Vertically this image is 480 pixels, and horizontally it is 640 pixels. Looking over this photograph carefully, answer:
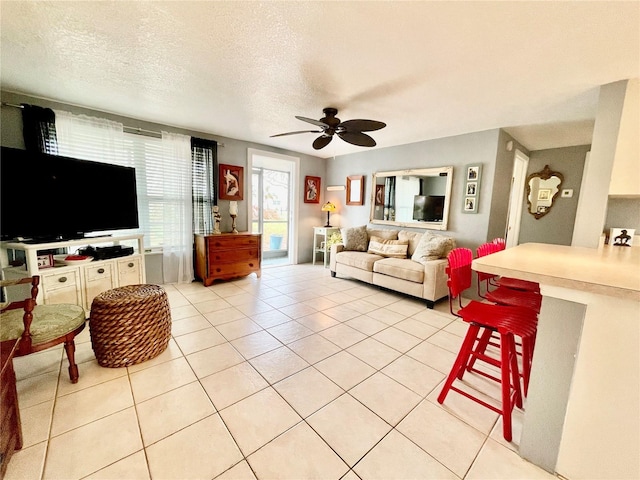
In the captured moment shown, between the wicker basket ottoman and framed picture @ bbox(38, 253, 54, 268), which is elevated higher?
framed picture @ bbox(38, 253, 54, 268)

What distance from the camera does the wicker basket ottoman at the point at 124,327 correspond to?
176 centimetres

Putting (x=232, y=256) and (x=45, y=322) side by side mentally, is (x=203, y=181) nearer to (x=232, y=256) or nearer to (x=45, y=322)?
(x=232, y=256)

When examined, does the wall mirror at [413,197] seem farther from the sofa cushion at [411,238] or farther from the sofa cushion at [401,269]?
the sofa cushion at [401,269]

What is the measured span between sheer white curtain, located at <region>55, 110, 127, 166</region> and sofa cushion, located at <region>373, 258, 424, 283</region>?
3662mm

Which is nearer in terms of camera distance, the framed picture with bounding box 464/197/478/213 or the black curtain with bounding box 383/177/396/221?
the framed picture with bounding box 464/197/478/213

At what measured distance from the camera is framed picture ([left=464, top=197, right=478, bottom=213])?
11.2ft

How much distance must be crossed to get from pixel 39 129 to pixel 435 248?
4.77 metres

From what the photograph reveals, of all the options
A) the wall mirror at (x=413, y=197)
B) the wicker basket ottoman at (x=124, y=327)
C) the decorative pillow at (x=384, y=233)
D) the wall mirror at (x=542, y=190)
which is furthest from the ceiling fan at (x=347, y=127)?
the wall mirror at (x=542, y=190)

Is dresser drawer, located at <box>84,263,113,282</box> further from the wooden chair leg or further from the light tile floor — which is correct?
the wooden chair leg

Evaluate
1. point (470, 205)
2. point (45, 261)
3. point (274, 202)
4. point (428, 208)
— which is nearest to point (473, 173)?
point (470, 205)

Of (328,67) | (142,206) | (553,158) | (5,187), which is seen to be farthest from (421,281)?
(5,187)

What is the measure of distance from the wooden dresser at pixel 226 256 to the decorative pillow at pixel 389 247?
1.93m

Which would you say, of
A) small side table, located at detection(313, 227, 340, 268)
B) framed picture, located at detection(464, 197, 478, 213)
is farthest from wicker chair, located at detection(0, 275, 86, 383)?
framed picture, located at detection(464, 197, 478, 213)

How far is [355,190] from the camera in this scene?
4891 millimetres
